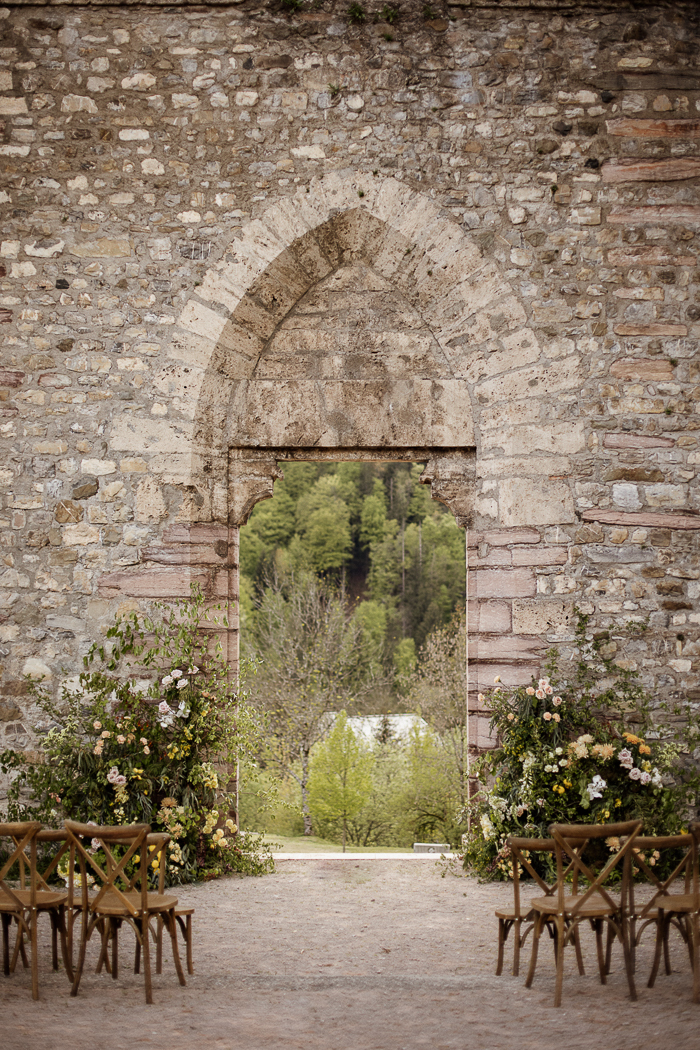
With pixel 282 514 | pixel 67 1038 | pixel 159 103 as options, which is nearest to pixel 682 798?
pixel 67 1038

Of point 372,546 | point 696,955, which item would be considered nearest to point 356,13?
point 696,955

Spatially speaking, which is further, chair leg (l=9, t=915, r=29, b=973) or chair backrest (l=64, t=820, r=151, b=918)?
chair leg (l=9, t=915, r=29, b=973)

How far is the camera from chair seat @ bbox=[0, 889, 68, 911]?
3.32 metres

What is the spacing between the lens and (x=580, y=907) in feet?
10.5

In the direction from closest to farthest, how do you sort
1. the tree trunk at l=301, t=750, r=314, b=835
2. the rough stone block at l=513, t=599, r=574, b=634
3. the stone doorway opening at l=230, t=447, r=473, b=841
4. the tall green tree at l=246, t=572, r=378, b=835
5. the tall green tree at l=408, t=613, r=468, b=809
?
the rough stone block at l=513, t=599, r=574, b=634 → the tree trunk at l=301, t=750, r=314, b=835 → the tall green tree at l=408, t=613, r=468, b=809 → the tall green tree at l=246, t=572, r=378, b=835 → the stone doorway opening at l=230, t=447, r=473, b=841

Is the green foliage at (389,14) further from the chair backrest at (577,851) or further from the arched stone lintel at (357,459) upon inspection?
the chair backrest at (577,851)

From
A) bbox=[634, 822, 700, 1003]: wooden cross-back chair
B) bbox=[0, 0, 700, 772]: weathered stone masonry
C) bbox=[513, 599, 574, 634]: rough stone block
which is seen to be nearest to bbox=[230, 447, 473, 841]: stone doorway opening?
bbox=[0, 0, 700, 772]: weathered stone masonry

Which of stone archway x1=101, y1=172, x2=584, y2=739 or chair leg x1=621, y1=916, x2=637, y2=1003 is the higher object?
stone archway x1=101, y1=172, x2=584, y2=739

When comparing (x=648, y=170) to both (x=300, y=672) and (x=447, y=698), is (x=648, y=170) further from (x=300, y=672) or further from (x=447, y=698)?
(x=447, y=698)

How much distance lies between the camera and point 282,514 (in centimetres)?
2547

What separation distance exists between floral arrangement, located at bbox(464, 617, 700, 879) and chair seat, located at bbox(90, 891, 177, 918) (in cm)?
217

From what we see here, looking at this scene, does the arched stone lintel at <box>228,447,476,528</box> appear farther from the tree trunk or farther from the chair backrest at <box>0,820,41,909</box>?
the tree trunk

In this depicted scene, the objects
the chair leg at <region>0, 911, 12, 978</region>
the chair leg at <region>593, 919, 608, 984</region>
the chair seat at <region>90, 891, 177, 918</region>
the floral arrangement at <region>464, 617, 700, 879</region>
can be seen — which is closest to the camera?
the chair seat at <region>90, 891, 177, 918</region>

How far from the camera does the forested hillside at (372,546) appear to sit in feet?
76.3
